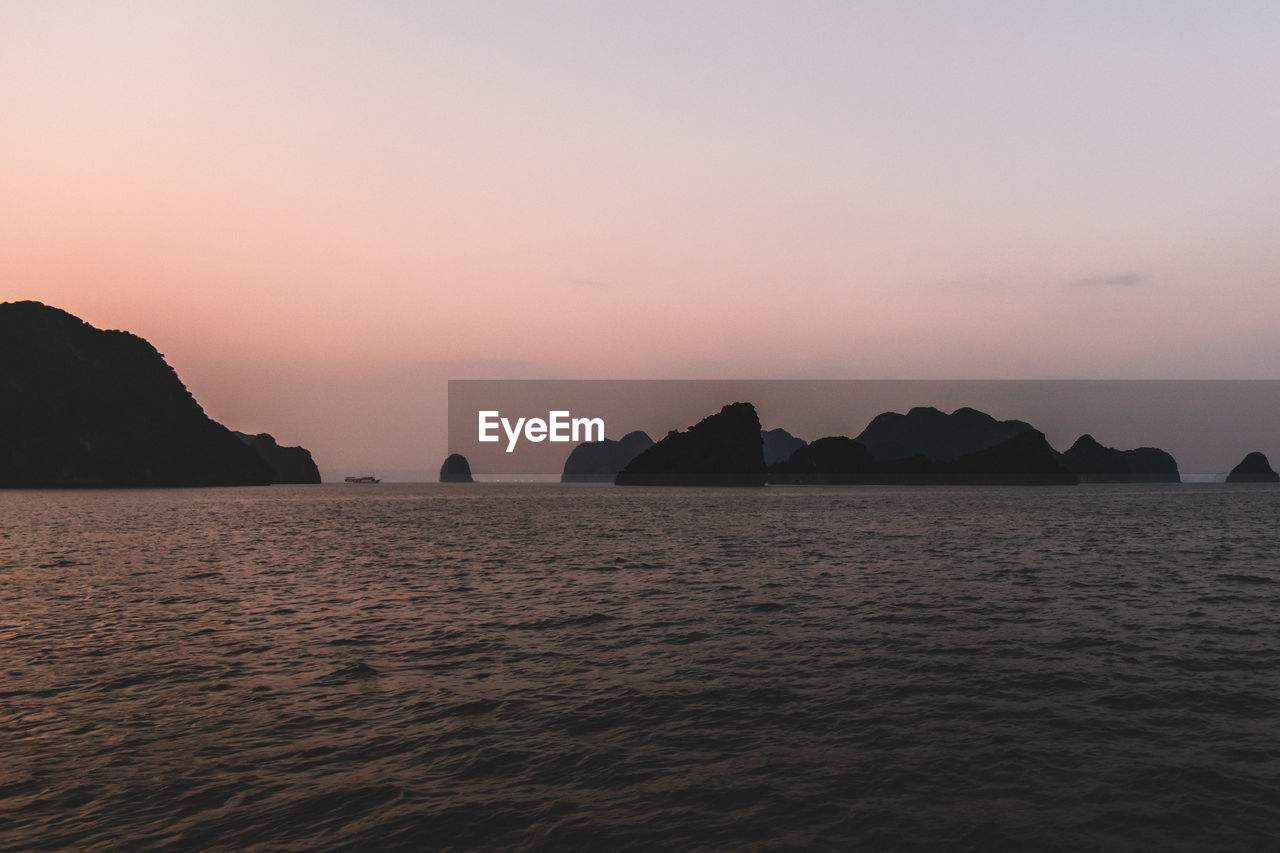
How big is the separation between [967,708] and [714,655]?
27.0ft

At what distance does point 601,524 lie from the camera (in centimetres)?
9594

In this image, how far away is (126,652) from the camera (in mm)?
24250

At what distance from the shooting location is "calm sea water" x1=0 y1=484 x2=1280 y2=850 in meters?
11.8

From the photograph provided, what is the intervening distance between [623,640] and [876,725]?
11.3 m

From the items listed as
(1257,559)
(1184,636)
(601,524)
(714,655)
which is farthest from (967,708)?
(601,524)

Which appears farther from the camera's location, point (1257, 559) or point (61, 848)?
point (1257, 559)

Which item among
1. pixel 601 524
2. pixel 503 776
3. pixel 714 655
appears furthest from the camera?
pixel 601 524

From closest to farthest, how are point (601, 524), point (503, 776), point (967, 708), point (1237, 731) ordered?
point (503, 776)
point (1237, 731)
point (967, 708)
point (601, 524)

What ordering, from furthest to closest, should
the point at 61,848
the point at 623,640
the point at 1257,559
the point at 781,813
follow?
the point at 1257,559 → the point at 623,640 → the point at 781,813 → the point at 61,848

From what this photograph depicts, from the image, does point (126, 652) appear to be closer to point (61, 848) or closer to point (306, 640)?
point (306, 640)

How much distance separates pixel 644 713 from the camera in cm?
1753

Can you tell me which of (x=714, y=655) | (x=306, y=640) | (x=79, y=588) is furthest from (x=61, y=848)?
(x=79, y=588)

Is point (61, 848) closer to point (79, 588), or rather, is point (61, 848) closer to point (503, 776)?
point (503, 776)

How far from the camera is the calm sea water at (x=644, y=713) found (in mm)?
11805
